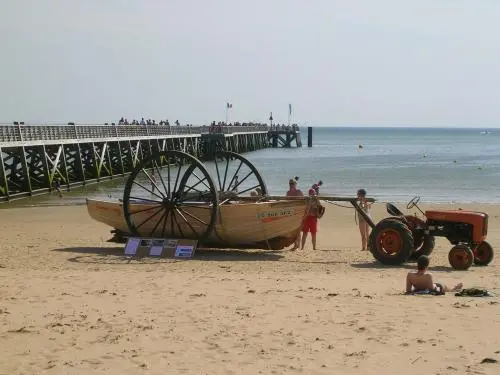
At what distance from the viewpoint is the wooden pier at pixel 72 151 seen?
31938 mm

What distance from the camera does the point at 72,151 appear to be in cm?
4122

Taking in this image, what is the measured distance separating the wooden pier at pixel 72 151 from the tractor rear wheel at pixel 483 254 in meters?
8.21

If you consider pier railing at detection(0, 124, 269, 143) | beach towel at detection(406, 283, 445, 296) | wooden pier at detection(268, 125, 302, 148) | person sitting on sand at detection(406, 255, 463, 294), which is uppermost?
pier railing at detection(0, 124, 269, 143)

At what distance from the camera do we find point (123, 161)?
48.4 metres

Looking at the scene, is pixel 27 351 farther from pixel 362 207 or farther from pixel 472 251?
pixel 362 207

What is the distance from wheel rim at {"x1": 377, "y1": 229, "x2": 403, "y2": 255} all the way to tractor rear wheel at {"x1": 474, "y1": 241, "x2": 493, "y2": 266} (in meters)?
1.37

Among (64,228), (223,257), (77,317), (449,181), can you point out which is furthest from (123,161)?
(77,317)

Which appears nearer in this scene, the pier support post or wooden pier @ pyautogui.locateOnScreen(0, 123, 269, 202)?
the pier support post

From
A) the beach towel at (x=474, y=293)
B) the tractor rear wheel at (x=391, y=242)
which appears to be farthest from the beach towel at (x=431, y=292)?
the tractor rear wheel at (x=391, y=242)

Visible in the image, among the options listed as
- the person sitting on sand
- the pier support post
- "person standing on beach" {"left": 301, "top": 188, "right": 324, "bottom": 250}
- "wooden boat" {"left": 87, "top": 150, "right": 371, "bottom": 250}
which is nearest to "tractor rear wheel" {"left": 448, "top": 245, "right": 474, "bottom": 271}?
"wooden boat" {"left": 87, "top": 150, "right": 371, "bottom": 250}

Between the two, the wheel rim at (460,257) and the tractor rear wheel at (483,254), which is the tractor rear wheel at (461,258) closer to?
the wheel rim at (460,257)

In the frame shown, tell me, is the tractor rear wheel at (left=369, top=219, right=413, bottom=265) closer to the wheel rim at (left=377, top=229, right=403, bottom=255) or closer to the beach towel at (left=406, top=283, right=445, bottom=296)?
the wheel rim at (left=377, top=229, right=403, bottom=255)

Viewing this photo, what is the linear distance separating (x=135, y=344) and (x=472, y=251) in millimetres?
7458

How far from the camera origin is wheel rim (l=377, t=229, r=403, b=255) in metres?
12.6
